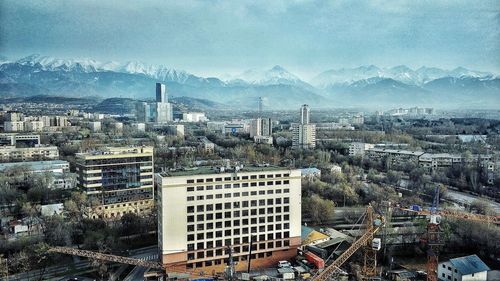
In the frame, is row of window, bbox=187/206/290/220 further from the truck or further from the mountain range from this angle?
the mountain range

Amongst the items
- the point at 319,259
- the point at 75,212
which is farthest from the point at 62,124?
the point at 319,259

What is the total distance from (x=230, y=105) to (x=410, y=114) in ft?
48.7

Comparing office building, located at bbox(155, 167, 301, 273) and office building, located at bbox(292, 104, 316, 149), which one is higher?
office building, located at bbox(292, 104, 316, 149)

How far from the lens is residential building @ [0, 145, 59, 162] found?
11.4 metres

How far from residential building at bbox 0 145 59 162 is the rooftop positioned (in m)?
10.8

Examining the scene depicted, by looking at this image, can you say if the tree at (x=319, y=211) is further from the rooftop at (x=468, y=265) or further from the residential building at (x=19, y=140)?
the residential building at (x=19, y=140)

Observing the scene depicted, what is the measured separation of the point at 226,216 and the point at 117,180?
379 cm

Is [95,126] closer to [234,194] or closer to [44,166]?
[44,166]

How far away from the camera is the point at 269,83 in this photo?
3644cm

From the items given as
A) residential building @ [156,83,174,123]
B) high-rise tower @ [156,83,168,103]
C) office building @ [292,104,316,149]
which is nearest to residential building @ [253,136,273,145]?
office building @ [292,104,316,149]

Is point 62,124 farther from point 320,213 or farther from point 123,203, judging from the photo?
point 320,213


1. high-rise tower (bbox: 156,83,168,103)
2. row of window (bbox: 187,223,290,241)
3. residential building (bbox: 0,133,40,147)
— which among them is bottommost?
row of window (bbox: 187,223,290,241)

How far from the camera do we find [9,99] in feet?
51.5

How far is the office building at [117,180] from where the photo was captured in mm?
7965
